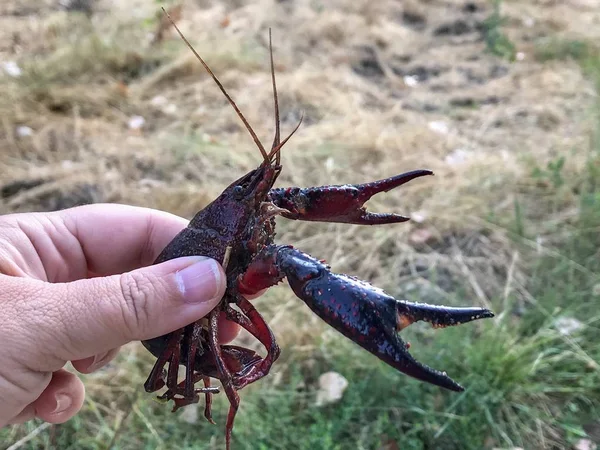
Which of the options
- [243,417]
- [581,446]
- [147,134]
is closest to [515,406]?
[581,446]

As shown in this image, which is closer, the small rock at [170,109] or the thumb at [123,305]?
the thumb at [123,305]

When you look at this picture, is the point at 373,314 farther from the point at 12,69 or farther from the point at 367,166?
the point at 12,69

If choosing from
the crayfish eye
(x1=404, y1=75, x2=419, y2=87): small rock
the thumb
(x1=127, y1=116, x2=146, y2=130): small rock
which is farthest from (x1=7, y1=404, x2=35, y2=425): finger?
(x1=404, y1=75, x2=419, y2=87): small rock

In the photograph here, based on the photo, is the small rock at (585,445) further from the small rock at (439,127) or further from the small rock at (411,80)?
the small rock at (411,80)

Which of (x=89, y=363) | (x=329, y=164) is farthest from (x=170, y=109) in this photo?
(x=89, y=363)

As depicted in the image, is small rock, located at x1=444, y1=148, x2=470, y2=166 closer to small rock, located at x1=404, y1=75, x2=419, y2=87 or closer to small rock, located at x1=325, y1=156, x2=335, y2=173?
small rock, located at x1=325, y1=156, x2=335, y2=173

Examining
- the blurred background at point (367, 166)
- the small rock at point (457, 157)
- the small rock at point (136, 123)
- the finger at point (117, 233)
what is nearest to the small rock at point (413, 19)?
the blurred background at point (367, 166)
